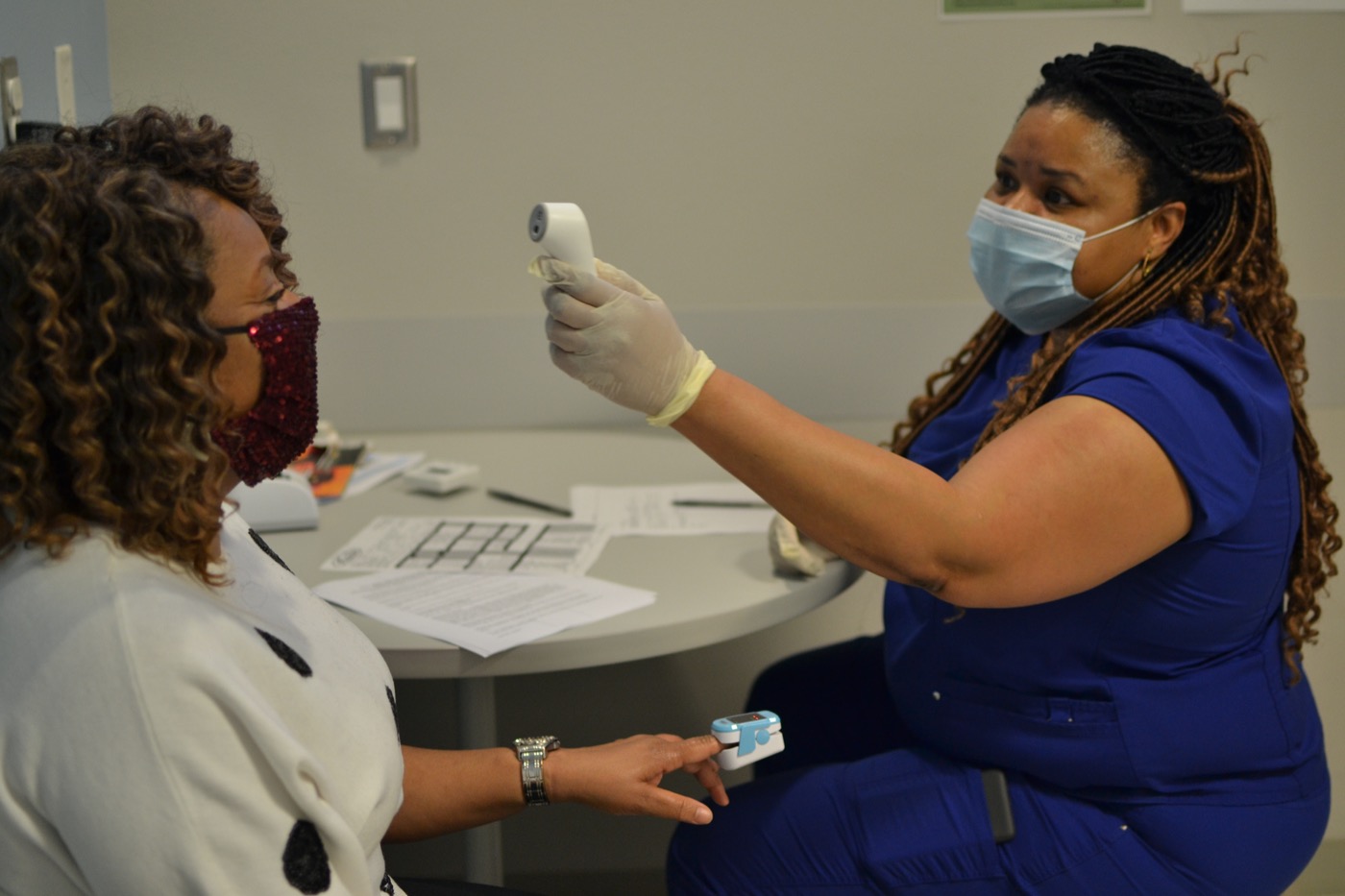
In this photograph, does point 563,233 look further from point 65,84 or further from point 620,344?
point 65,84

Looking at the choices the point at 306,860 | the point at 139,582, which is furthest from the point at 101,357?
the point at 306,860

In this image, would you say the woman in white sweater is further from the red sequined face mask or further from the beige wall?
the beige wall

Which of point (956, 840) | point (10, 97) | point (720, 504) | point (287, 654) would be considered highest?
point (10, 97)

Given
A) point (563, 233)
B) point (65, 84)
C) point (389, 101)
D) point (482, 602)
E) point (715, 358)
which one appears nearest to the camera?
point (563, 233)

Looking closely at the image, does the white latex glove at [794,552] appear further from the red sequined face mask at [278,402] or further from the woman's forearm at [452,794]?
the red sequined face mask at [278,402]

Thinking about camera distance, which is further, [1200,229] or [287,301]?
[1200,229]

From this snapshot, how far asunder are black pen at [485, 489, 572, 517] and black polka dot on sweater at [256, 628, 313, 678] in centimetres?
78

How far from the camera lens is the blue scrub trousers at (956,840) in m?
1.18

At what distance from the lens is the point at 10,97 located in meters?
1.33

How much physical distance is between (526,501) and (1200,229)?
3.10ft

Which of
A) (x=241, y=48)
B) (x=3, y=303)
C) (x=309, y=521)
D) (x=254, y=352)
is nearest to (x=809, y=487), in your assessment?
(x=254, y=352)

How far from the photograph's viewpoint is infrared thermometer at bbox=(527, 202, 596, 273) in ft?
3.28

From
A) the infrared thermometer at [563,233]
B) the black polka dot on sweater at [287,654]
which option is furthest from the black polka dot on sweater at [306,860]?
the infrared thermometer at [563,233]

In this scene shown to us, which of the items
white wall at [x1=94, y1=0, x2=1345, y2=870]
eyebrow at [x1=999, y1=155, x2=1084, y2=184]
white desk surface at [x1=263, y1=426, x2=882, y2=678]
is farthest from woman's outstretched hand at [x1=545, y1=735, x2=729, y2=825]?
white wall at [x1=94, y1=0, x2=1345, y2=870]
